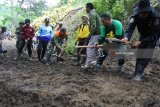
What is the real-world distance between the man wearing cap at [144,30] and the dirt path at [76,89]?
524 mm

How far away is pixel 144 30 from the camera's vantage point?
8547 millimetres

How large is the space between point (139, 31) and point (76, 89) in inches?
98.3

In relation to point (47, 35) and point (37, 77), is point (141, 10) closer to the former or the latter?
point (37, 77)

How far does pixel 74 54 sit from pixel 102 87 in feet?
25.8

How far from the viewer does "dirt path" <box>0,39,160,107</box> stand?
6164 mm

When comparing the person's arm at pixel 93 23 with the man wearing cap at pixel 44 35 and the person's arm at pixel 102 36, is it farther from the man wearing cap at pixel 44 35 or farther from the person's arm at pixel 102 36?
the man wearing cap at pixel 44 35

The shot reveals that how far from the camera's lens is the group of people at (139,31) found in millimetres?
8140

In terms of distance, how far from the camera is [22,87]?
736cm

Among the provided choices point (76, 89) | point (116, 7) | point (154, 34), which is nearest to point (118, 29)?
point (154, 34)

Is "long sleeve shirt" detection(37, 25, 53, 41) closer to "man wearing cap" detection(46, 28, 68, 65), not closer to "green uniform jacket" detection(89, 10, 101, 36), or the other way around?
"man wearing cap" detection(46, 28, 68, 65)

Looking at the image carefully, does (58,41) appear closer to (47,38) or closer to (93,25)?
(47,38)

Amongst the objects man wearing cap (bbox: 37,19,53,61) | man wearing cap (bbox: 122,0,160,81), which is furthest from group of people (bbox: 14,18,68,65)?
man wearing cap (bbox: 122,0,160,81)

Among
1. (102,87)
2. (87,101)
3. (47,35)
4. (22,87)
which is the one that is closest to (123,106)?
(87,101)

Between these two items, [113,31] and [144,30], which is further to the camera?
[113,31]
